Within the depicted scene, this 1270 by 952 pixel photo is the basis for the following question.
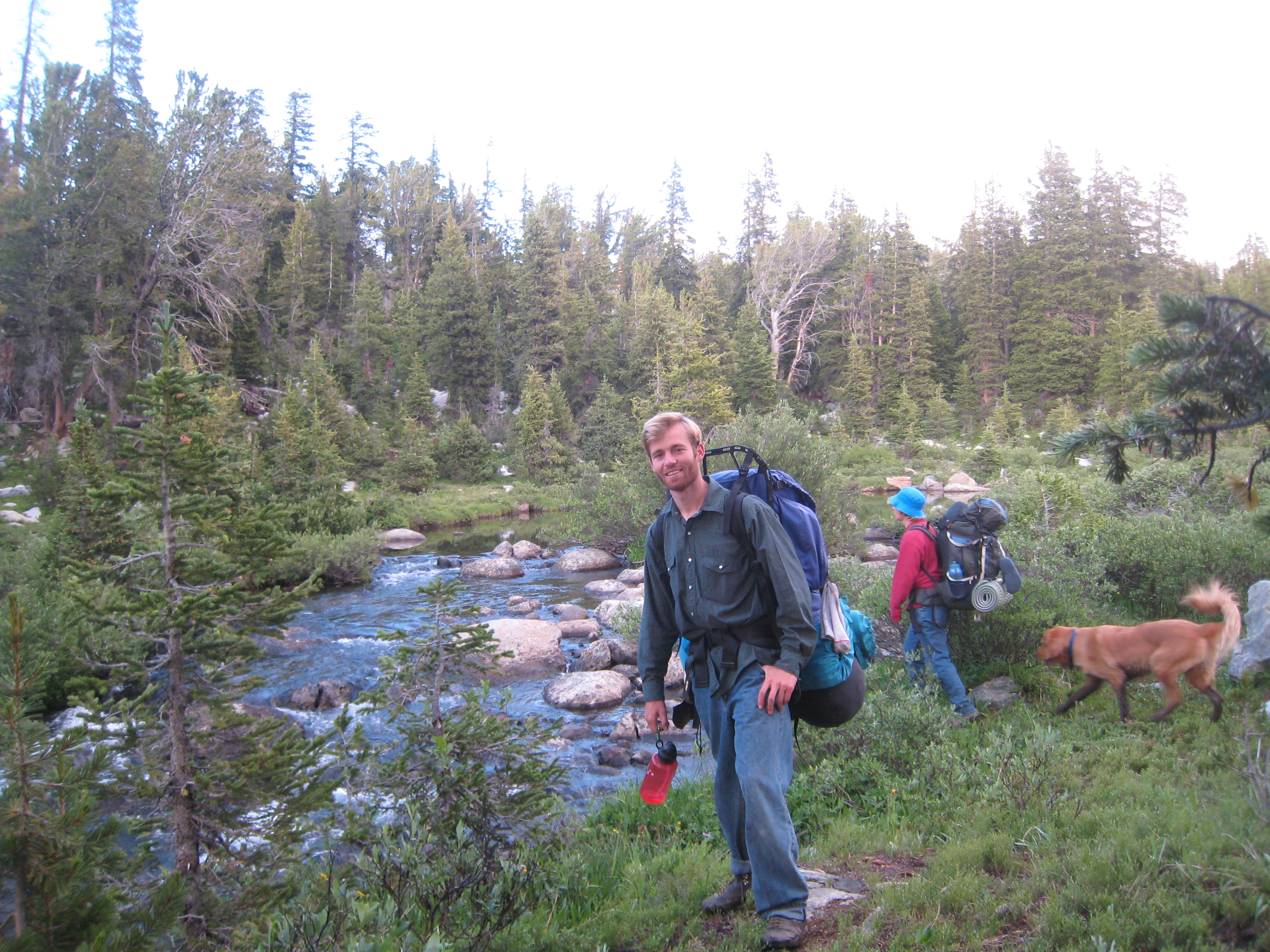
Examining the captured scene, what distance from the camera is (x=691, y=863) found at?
403cm

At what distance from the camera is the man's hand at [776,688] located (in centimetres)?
296

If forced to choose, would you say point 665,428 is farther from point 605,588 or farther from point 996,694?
point 605,588

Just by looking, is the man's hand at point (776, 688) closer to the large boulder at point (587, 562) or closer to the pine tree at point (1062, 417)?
the large boulder at point (587, 562)

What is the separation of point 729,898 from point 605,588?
13.7m

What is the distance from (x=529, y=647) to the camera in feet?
38.8

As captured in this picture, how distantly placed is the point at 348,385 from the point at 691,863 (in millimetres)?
45305

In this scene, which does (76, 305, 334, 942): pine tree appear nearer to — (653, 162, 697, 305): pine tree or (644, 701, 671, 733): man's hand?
(644, 701, 671, 733): man's hand

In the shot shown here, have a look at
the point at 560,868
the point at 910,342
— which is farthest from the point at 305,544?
the point at 910,342

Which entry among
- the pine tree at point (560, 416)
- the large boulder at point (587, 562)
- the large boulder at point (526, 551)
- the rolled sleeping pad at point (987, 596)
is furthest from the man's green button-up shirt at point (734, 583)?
the pine tree at point (560, 416)

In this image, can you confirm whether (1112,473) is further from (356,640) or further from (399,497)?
(399,497)

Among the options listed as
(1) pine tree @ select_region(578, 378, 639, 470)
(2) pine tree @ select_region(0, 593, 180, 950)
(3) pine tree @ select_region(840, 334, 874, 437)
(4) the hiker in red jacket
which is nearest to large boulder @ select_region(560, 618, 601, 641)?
(4) the hiker in red jacket

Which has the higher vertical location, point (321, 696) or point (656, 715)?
point (656, 715)

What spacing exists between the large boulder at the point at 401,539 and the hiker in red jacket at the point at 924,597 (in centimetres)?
1980

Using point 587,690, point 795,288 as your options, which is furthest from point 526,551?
point 795,288
